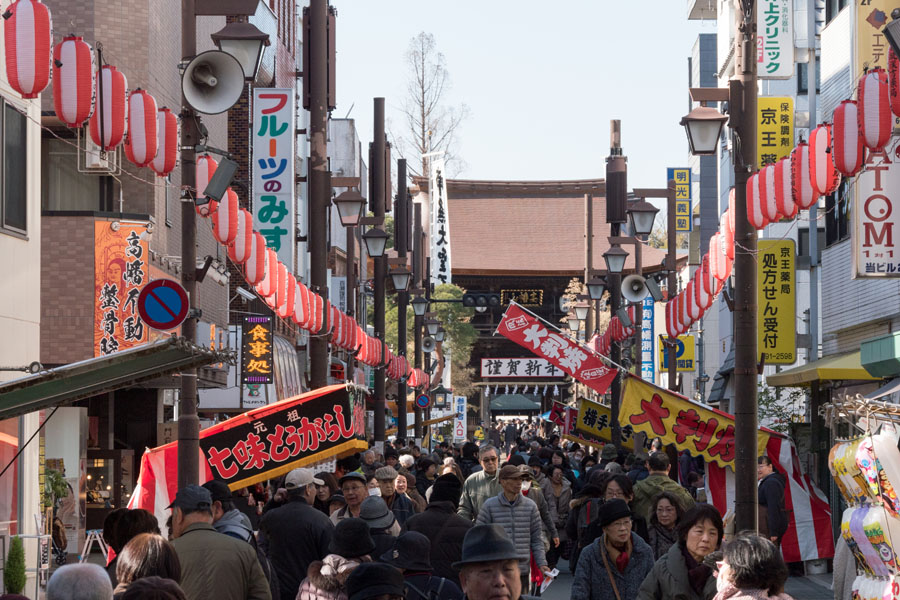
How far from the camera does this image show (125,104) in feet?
36.4

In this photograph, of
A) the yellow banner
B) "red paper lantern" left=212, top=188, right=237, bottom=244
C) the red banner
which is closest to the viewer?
"red paper lantern" left=212, top=188, right=237, bottom=244

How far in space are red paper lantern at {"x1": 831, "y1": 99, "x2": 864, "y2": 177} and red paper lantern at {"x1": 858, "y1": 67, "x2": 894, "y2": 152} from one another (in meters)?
0.28

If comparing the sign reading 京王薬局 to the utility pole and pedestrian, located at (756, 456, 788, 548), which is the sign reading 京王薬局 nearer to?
pedestrian, located at (756, 456, 788, 548)

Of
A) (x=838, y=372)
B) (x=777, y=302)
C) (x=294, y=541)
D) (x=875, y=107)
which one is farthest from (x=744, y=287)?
(x=777, y=302)

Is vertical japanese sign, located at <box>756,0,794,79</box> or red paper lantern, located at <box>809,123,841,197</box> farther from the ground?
vertical japanese sign, located at <box>756,0,794,79</box>

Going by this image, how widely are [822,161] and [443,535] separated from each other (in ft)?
17.2

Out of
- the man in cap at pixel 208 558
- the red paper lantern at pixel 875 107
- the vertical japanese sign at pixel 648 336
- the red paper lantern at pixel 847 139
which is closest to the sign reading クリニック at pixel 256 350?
the red paper lantern at pixel 847 139

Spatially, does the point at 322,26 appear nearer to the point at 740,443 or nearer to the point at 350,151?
the point at 740,443

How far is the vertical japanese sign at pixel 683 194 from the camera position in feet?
160

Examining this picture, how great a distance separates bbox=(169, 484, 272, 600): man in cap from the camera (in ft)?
24.0

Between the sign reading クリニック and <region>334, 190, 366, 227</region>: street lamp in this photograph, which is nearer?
<region>334, 190, 366, 227</region>: street lamp

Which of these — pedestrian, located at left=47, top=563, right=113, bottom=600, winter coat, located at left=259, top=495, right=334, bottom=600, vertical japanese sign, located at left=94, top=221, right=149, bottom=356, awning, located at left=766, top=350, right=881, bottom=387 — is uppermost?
vertical japanese sign, located at left=94, top=221, right=149, bottom=356

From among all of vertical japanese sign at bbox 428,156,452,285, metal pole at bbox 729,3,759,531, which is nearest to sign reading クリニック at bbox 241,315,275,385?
metal pole at bbox 729,3,759,531

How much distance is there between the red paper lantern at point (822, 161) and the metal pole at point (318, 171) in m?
9.25
